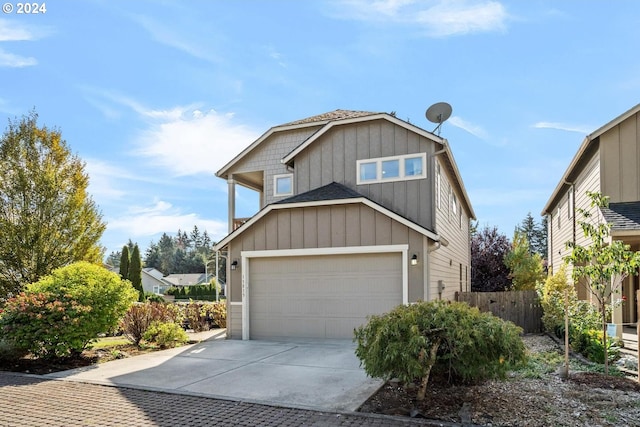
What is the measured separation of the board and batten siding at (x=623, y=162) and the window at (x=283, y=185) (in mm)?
8836

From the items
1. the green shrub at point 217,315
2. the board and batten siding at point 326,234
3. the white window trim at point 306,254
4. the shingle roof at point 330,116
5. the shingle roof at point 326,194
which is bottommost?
the green shrub at point 217,315

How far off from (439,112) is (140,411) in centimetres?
1065

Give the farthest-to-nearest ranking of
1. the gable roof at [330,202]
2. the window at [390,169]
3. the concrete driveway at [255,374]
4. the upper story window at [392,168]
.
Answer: the window at [390,169]
the upper story window at [392,168]
the gable roof at [330,202]
the concrete driveway at [255,374]

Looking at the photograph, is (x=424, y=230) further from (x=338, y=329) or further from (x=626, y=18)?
(x=626, y=18)

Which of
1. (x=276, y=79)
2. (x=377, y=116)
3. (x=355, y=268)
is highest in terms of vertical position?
(x=276, y=79)

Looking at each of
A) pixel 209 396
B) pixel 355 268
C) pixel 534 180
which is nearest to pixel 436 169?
pixel 355 268

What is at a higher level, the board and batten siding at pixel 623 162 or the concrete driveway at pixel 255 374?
the board and batten siding at pixel 623 162

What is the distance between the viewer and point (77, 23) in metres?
9.48

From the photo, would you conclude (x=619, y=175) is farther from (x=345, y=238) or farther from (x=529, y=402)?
(x=529, y=402)

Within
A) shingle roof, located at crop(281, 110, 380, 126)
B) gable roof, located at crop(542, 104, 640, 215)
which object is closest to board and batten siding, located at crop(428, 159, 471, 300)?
gable roof, located at crop(542, 104, 640, 215)

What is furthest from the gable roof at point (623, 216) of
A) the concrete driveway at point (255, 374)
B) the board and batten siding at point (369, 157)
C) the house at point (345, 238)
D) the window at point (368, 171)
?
the concrete driveway at point (255, 374)

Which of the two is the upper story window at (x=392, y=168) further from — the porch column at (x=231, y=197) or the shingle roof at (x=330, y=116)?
the porch column at (x=231, y=197)

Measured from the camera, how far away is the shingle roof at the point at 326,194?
35.3ft

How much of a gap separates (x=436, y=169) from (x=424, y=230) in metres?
2.30
